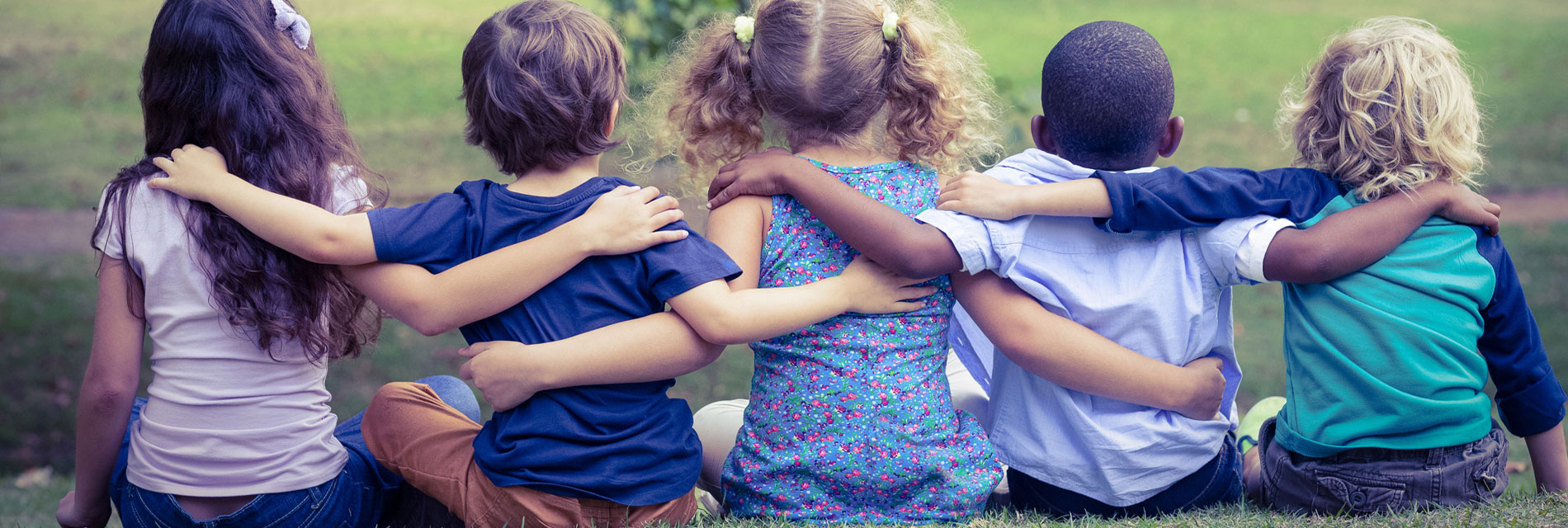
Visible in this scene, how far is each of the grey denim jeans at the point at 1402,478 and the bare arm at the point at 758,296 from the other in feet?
3.11

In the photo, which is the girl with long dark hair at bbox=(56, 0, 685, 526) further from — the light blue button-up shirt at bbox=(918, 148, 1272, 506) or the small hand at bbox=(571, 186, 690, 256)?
the light blue button-up shirt at bbox=(918, 148, 1272, 506)

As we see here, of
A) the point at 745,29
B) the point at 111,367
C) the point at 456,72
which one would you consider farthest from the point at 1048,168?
the point at 456,72

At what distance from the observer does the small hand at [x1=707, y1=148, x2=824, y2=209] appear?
2.29 meters

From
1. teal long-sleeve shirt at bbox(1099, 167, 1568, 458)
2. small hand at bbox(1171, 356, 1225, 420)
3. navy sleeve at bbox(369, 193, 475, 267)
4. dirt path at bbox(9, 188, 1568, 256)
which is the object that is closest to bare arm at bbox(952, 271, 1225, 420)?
small hand at bbox(1171, 356, 1225, 420)

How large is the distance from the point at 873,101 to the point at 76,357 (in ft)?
14.9

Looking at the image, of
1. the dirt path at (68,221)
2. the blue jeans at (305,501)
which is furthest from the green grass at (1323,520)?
the dirt path at (68,221)

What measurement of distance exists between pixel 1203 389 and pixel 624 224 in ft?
4.20

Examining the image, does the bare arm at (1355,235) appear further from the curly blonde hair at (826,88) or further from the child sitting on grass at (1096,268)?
the curly blonde hair at (826,88)

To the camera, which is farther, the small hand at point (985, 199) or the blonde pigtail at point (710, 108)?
the blonde pigtail at point (710, 108)

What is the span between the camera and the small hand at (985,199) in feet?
7.39

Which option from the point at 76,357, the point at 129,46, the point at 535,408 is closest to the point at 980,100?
the point at 535,408

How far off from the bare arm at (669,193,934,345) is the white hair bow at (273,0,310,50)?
912 mm

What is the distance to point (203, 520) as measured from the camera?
223cm

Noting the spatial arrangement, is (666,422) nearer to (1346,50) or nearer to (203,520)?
(203,520)
